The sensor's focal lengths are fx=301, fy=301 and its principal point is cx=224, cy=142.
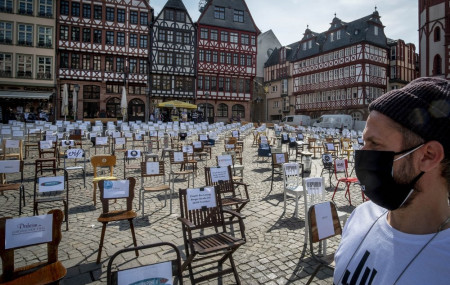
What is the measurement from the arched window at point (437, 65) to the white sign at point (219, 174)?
104 feet

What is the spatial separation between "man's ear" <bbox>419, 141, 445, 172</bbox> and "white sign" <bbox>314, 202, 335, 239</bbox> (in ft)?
7.90

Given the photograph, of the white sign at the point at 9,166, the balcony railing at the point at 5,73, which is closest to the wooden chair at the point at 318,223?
the white sign at the point at 9,166

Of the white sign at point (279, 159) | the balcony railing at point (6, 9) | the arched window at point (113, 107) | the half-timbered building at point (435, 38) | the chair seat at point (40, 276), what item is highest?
the balcony railing at point (6, 9)

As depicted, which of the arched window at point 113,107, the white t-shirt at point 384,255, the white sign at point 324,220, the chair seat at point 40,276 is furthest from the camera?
the arched window at point 113,107

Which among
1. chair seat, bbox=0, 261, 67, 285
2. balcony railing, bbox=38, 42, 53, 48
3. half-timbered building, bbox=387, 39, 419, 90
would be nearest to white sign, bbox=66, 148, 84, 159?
chair seat, bbox=0, 261, 67, 285

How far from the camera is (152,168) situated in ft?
22.9

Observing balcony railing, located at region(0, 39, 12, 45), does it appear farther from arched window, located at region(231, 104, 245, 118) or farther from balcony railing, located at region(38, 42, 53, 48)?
arched window, located at region(231, 104, 245, 118)

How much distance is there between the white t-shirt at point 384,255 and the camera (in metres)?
1.05

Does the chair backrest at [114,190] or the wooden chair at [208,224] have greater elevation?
the chair backrest at [114,190]

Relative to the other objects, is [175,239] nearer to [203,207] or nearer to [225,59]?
[203,207]

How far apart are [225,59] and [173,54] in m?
7.23

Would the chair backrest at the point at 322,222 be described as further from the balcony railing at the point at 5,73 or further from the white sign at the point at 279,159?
the balcony railing at the point at 5,73

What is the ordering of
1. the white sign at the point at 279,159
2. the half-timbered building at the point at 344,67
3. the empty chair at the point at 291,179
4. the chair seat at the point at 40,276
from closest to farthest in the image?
the chair seat at the point at 40,276 < the empty chair at the point at 291,179 < the white sign at the point at 279,159 < the half-timbered building at the point at 344,67

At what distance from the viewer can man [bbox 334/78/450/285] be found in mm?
1102
